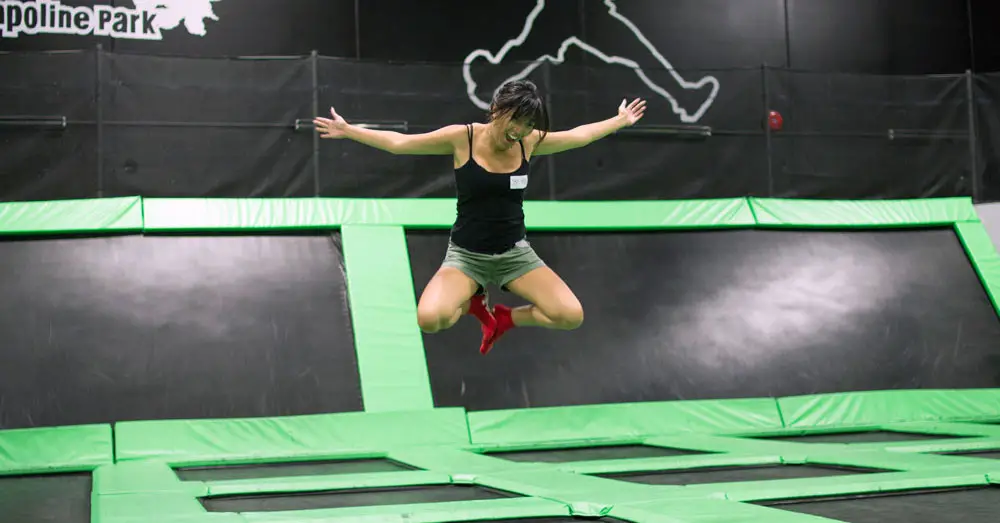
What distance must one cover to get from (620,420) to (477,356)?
93 cm

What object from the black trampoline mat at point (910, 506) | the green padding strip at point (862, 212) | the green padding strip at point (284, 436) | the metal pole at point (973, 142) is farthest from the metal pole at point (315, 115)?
the metal pole at point (973, 142)

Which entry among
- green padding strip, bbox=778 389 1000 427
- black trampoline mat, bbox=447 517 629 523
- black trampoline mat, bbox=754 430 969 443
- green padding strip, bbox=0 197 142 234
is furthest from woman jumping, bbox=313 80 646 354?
green padding strip, bbox=0 197 142 234

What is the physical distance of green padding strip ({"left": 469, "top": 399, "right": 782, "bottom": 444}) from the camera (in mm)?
6262

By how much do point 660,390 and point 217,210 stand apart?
299cm

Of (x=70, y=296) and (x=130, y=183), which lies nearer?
(x=70, y=296)

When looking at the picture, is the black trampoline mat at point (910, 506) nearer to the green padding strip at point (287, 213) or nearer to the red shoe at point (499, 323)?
the red shoe at point (499, 323)

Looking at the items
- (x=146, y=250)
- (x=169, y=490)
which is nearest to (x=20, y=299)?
(x=146, y=250)

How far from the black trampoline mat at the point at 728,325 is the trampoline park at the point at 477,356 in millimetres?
16

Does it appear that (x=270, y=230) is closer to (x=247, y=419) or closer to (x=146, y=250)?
(x=146, y=250)

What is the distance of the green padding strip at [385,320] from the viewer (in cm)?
634

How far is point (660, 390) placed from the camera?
22.1 feet

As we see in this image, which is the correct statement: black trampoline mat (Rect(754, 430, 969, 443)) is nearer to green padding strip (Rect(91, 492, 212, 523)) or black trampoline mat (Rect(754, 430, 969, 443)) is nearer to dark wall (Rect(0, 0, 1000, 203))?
dark wall (Rect(0, 0, 1000, 203))

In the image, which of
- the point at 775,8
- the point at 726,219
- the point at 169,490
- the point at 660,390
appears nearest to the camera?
the point at 169,490

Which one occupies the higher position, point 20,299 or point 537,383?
point 20,299
